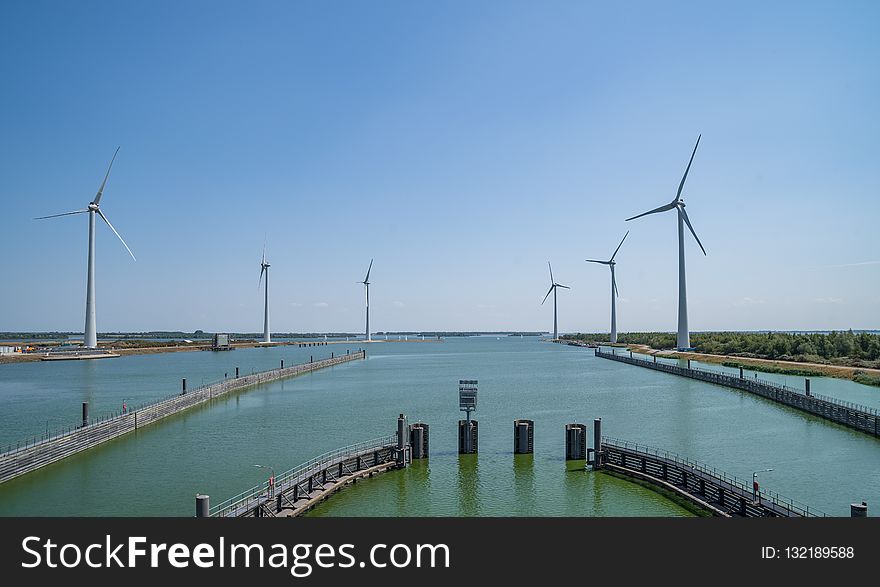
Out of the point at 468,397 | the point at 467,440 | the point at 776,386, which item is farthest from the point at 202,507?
the point at 776,386

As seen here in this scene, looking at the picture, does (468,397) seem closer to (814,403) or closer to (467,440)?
(467,440)

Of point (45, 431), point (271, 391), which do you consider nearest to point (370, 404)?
point (271, 391)

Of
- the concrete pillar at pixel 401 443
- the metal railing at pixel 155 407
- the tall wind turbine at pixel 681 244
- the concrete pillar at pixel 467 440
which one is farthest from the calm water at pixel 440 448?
the tall wind turbine at pixel 681 244

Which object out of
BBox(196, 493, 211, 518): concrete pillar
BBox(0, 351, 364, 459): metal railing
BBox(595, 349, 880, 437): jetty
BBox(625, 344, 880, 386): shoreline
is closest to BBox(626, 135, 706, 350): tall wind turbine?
BBox(625, 344, 880, 386): shoreline
